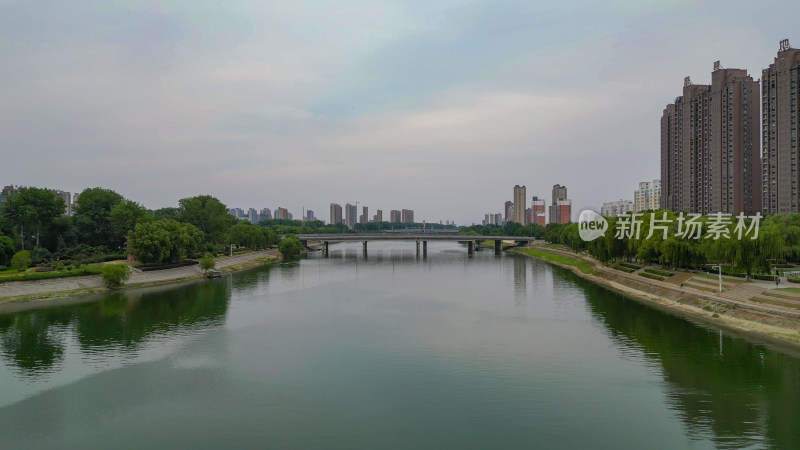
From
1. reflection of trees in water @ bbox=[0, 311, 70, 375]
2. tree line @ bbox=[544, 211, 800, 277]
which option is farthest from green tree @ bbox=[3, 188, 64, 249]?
tree line @ bbox=[544, 211, 800, 277]

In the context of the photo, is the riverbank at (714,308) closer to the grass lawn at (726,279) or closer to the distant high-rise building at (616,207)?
the grass lawn at (726,279)

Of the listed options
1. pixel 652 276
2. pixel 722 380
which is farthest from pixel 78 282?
pixel 652 276

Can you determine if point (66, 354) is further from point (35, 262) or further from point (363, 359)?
point (35, 262)

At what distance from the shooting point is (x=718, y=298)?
32.9m

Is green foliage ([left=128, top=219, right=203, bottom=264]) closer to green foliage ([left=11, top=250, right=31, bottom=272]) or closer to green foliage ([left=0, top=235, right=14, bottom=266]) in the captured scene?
green foliage ([left=11, top=250, right=31, bottom=272])

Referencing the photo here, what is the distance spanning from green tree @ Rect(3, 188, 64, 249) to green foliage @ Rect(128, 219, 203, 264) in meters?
10.5

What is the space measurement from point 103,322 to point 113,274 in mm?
15408

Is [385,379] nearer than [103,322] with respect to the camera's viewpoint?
Yes

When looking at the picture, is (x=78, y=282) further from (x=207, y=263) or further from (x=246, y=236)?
(x=246, y=236)

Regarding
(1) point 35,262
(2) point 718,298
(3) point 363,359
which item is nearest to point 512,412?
(3) point 363,359

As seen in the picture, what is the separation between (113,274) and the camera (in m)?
44.9

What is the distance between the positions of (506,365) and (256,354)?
41.6 feet

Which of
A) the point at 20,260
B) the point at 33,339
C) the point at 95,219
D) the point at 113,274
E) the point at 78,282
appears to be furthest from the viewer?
the point at 95,219

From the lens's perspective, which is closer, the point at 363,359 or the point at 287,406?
the point at 287,406
